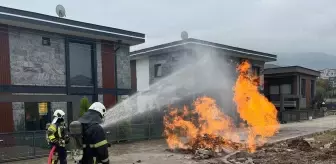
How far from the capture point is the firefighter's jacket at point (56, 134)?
10.3 m

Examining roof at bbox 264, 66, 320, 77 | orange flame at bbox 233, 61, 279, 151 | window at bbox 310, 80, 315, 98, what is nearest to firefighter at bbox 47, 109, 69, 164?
orange flame at bbox 233, 61, 279, 151

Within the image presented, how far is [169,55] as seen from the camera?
2605 cm

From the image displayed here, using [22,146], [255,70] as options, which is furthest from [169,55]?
[22,146]

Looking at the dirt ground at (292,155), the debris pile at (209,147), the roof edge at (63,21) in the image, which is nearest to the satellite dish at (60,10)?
the roof edge at (63,21)

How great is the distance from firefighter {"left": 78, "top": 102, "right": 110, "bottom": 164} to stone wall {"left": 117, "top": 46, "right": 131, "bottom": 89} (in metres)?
16.3

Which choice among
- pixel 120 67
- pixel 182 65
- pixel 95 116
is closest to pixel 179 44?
pixel 182 65

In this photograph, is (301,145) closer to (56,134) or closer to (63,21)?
(56,134)

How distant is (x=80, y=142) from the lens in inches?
257

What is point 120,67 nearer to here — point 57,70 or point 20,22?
point 57,70

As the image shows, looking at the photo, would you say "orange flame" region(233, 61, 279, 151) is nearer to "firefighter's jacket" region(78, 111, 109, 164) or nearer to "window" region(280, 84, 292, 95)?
"firefighter's jacket" region(78, 111, 109, 164)

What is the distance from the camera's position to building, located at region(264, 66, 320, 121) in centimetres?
4147

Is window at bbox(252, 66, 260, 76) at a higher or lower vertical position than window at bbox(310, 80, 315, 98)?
higher

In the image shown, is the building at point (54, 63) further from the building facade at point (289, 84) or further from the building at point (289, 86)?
the building facade at point (289, 84)

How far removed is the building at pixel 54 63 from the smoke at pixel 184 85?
173 cm
